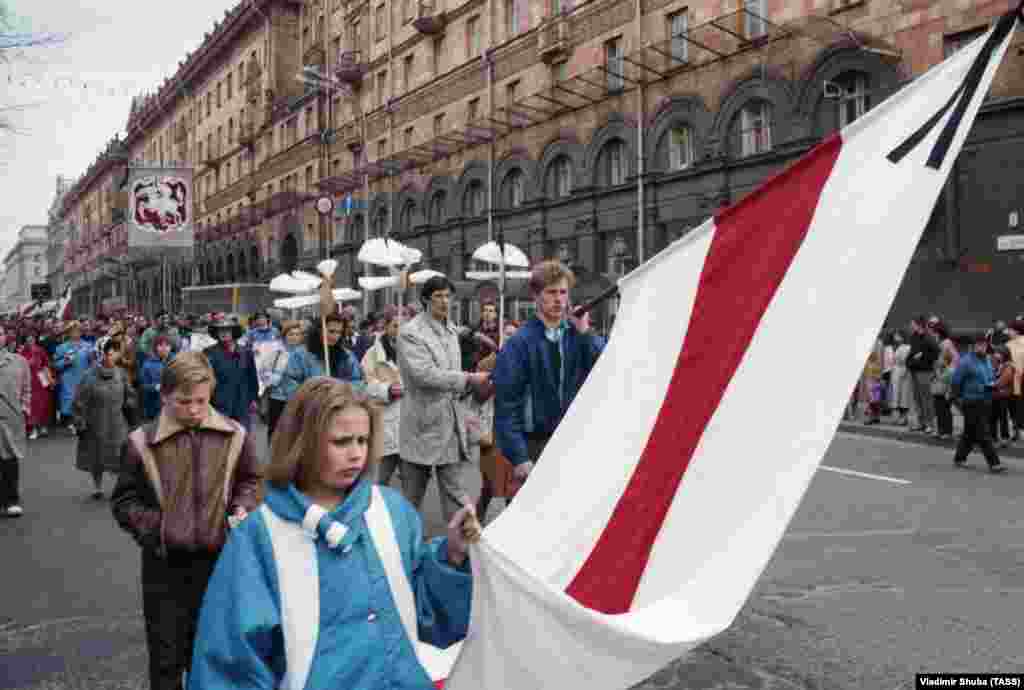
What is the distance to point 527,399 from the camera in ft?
17.1

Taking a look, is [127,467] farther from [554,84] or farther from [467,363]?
[554,84]

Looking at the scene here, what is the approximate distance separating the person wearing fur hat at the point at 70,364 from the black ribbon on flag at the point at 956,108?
1575cm

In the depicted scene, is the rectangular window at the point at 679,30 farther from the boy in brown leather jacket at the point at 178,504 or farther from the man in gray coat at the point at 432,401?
the boy in brown leather jacket at the point at 178,504

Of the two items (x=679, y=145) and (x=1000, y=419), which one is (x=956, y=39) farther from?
(x=1000, y=419)

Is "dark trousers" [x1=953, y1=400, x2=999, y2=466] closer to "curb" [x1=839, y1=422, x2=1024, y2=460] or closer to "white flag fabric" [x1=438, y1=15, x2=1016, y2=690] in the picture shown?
Result: "curb" [x1=839, y1=422, x2=1024, y2=460]

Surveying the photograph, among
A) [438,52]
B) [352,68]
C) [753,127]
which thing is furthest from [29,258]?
[753,127]

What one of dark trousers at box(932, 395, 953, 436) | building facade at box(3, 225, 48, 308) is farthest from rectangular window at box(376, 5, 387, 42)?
building facade at box(3, 225, 48, 308)

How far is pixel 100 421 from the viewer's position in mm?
10383

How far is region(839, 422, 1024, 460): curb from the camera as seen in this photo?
13.6m

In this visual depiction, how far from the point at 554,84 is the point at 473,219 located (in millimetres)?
7516

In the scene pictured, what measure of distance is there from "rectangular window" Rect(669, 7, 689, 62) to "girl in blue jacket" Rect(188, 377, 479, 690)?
26.2 m

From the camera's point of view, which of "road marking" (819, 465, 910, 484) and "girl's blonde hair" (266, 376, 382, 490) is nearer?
"girl's blonde hair" (266, 376, 382, 490)

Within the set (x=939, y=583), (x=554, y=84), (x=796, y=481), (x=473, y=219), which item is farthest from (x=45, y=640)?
(x=473, y=219)

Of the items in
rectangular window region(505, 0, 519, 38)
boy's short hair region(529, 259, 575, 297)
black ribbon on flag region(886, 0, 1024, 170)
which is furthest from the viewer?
rectangular window region(505, 0, 519, 38)
